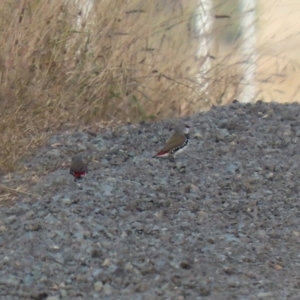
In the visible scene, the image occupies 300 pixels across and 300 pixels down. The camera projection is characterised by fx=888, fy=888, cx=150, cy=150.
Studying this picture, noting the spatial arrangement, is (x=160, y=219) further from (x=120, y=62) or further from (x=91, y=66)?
(x=120, y=62)

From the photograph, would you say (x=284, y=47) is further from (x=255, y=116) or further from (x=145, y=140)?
(x=145, y=140)

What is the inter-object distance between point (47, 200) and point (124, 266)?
Result: 3.17 ft

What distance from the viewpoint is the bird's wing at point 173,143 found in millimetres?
5352

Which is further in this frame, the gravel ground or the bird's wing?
the bird's wing

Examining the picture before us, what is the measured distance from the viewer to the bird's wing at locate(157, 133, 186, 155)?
535 centimetres

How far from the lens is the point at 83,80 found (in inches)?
251

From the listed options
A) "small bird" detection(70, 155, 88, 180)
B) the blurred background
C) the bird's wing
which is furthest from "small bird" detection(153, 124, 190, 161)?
the blurred background

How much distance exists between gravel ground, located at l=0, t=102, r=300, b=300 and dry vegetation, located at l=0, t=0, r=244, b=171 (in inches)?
10.2

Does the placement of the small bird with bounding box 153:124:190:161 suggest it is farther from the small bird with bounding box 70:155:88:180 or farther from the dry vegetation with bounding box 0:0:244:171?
the dry vegetation with bounding box 0:0:244:171

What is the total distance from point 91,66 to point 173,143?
53.3 inches

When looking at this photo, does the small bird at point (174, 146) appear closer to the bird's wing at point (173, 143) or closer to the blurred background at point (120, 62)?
the bird's wing at point (173, 143)

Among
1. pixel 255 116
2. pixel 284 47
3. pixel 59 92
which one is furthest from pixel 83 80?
pixel 284 47

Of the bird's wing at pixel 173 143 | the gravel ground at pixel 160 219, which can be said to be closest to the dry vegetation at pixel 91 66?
the gravel ground at pixel 160 219

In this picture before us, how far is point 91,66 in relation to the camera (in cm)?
646
